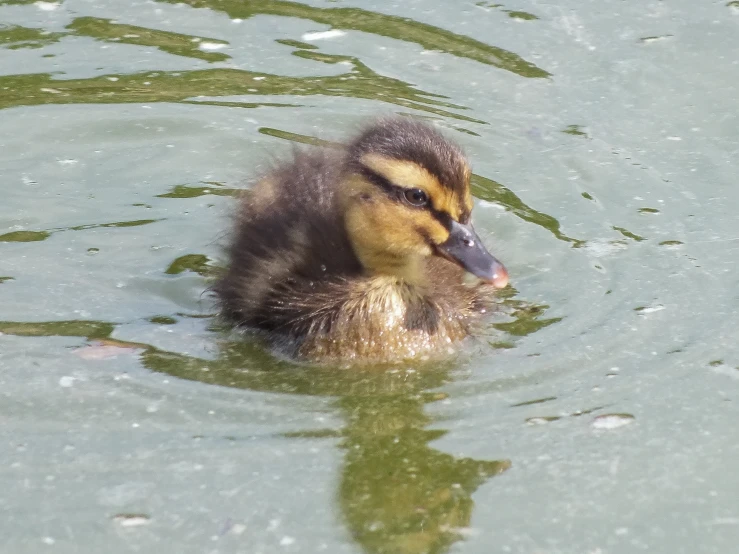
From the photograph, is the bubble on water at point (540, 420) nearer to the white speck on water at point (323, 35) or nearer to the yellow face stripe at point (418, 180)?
the yellow face stripe at point (418, 180)

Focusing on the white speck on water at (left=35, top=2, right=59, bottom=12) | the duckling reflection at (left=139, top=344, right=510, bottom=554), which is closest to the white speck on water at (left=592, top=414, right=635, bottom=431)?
the duckling reflection at (left=139, top=344, right=510, bottom=554)

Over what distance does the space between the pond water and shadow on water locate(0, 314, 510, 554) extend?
1 cm

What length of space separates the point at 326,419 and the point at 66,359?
3.25 feet

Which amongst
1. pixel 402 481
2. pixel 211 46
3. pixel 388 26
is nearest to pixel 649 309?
pixel 402 481

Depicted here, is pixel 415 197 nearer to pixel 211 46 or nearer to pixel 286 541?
pixel 286 541

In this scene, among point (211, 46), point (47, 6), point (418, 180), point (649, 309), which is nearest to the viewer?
point (418, 180)

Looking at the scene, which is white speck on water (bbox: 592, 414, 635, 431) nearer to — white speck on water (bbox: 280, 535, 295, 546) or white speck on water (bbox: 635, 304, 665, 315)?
white speck on water (bbox: 635, 304, 665, 315)

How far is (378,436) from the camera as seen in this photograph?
4195mm

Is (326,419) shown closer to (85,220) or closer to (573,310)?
(573,310)

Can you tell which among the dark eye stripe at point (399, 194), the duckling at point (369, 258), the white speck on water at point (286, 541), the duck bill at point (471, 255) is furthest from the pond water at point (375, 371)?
the dark eye stripe at point (399, 194)

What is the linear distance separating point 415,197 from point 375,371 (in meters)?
0.62

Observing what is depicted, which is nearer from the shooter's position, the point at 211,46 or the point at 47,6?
the point at 211,46

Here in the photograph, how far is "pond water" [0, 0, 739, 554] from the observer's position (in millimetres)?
3736

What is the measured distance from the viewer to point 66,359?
4672 millimetres
